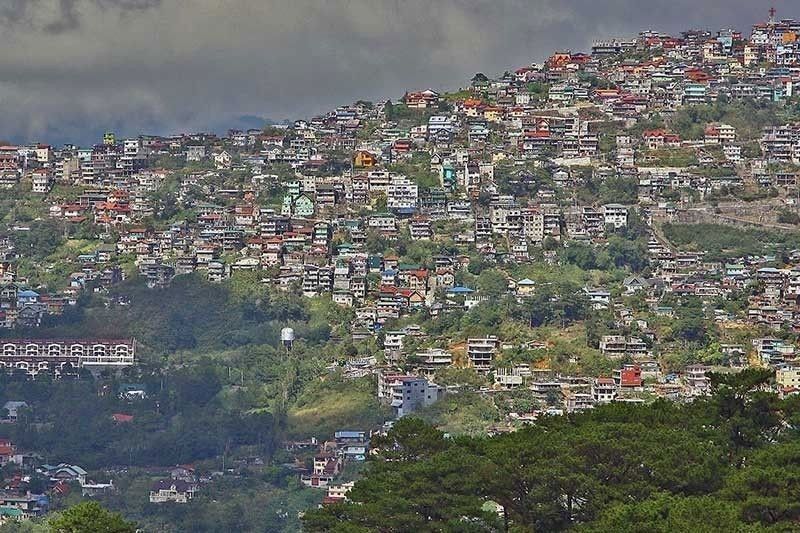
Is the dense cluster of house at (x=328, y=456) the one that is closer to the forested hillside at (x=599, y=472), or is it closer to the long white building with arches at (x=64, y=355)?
the long white building with arches at (x=64, y=355)

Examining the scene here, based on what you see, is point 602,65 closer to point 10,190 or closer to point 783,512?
point 10,190

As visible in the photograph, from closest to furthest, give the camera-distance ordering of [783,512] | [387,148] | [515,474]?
1. [783,512]
2. [515,474]
3. [387,148]

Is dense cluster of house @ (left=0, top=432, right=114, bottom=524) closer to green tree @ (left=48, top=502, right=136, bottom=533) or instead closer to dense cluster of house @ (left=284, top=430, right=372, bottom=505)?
dense cluster of house @ (left=284, top=430, right=372, bottom=505)

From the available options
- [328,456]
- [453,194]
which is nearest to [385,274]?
[453,194]

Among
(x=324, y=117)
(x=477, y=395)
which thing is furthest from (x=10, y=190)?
(x=477, y=395)

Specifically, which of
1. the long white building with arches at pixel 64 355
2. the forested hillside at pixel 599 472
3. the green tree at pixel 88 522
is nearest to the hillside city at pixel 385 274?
the long white building with arches at pixel 64 355

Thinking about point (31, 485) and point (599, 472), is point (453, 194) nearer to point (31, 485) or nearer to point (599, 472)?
point (31, 485)

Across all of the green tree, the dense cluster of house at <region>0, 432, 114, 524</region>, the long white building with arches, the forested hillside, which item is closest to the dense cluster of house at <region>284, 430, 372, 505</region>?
the dense cluster of house at <region>0, 432, 114, 524</region>
